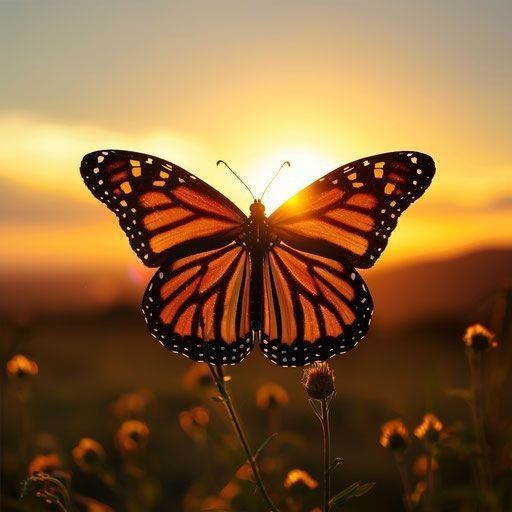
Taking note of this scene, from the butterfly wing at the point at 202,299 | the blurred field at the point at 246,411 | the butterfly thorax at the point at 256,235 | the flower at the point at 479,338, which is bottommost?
the blurred field at the point at 246,411

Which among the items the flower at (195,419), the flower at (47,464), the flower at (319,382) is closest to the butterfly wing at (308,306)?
the flower at (319,382)

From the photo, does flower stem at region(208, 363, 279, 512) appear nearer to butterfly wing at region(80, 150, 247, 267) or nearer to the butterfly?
the butterfly

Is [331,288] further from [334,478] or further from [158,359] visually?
[158,359]

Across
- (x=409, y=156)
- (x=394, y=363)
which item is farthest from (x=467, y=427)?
(x=394, y=363)

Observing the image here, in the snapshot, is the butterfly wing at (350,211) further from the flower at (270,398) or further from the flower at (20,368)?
the flower at (20,368)

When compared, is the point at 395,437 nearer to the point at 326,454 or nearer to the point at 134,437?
the point at 326,454

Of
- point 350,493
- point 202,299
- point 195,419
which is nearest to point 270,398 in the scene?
point 195,419
